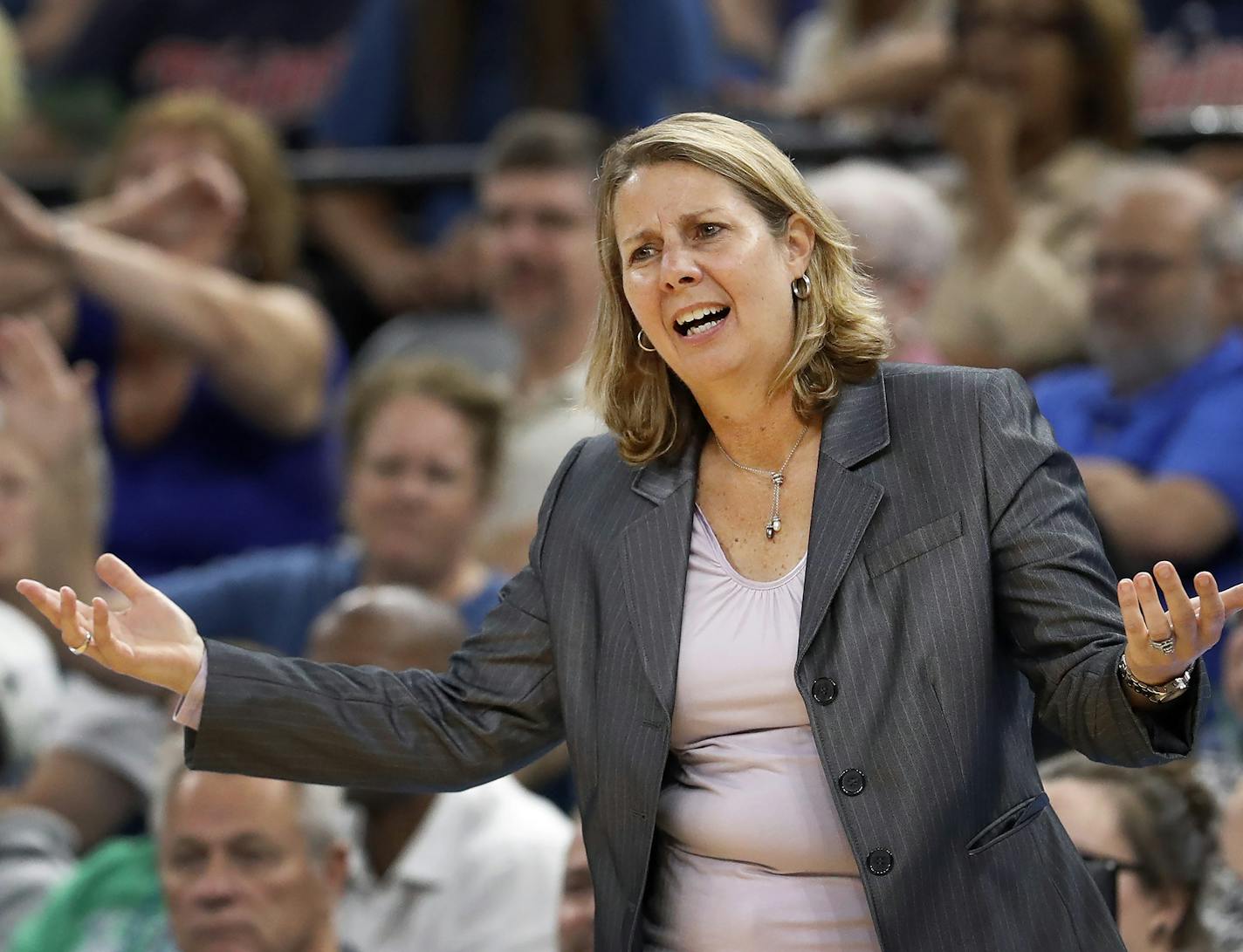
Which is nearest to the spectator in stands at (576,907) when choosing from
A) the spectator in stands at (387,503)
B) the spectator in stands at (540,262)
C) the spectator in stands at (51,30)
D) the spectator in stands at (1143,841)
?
the spectator in stands at (1143,841)

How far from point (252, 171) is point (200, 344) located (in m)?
0.47

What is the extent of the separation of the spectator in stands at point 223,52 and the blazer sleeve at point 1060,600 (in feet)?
13.5

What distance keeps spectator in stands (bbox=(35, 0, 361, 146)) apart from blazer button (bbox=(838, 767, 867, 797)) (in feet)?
13.9

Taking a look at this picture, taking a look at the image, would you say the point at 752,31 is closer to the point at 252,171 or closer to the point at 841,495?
the point at 252,171

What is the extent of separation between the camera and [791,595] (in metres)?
1.83

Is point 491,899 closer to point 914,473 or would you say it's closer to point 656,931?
point 656,931

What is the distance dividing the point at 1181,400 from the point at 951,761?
227 cm

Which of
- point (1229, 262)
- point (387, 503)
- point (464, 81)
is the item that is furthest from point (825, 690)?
point (464, 81)

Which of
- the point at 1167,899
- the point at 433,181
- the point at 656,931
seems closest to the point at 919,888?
the point at 656,931

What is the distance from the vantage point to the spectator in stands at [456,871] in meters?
2.95

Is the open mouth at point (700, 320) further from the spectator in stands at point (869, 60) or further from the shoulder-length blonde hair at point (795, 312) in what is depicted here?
the spectator in stands at point (869, 60)

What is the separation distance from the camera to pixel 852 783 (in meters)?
1.72

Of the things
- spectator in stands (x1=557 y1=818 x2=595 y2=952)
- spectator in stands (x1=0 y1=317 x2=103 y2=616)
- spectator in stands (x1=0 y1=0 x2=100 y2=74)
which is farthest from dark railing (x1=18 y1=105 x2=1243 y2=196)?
spectator in stands (x1=557 y1=818 x2=595 y2=952)

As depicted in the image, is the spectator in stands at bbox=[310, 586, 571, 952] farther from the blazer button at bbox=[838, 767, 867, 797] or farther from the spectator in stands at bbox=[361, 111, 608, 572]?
the blazer button at bbox=[838, 767, 867, 797]
